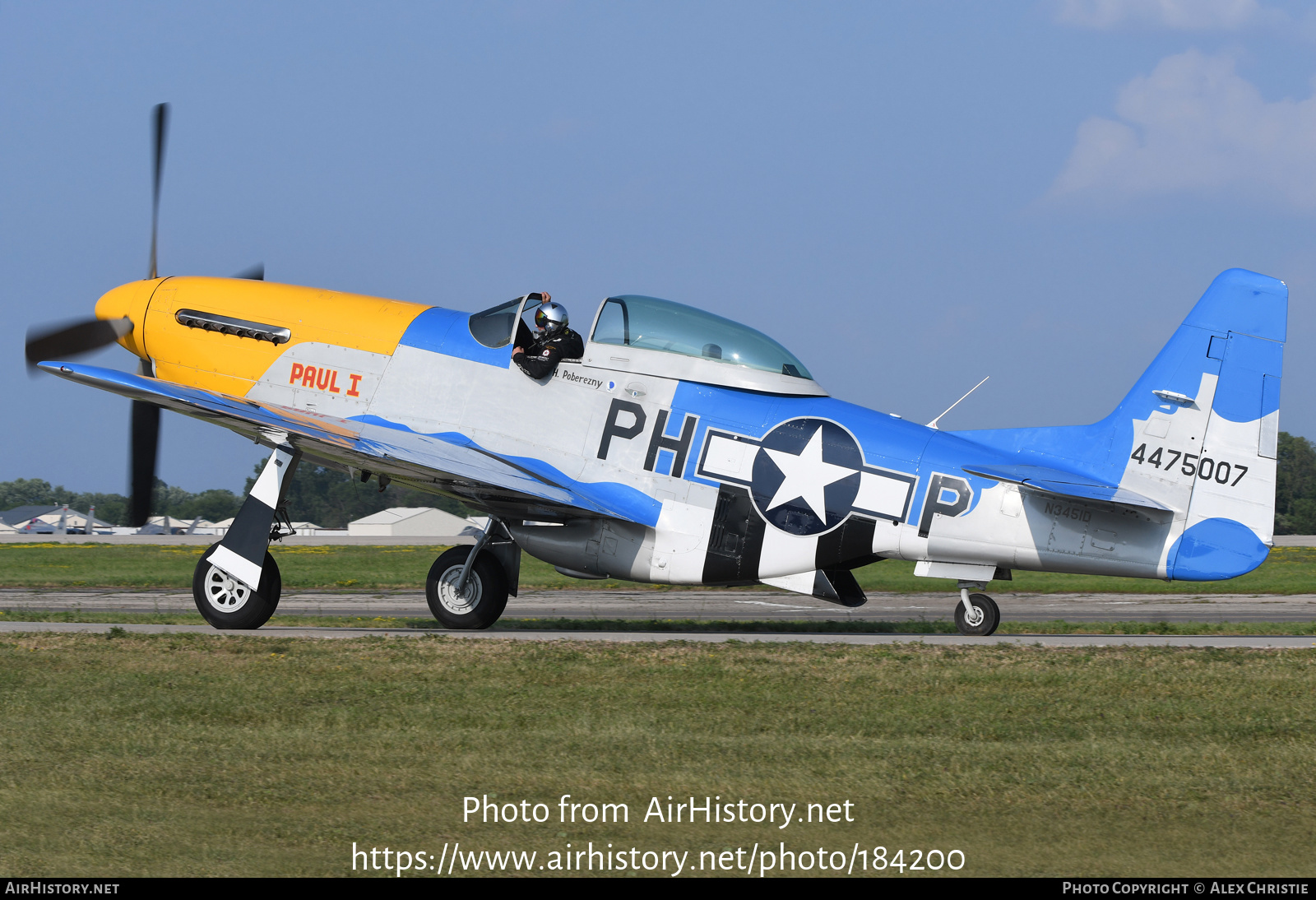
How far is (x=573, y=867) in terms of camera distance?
520 cm

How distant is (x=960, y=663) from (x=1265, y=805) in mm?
4202

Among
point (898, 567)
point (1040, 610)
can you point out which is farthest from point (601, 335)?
point (898, 567)

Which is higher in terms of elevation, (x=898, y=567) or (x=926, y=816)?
(x=926, y=816)

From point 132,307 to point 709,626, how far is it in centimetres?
819

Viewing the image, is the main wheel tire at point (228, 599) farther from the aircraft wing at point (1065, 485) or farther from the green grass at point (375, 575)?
the green grass at point (375, 575)

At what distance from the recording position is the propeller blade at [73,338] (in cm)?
1462

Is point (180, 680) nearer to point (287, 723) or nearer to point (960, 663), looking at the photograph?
point (287, 723)

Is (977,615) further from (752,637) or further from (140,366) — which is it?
(140,366)

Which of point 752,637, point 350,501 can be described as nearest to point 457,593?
point 752,637

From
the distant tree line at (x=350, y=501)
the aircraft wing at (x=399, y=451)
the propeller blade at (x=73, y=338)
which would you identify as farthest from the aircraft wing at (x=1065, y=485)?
the distant tree line at (x=350, y=501)

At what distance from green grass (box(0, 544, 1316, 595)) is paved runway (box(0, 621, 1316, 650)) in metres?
7.89

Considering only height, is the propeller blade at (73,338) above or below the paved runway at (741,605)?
above

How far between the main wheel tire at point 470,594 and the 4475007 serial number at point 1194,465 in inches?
270

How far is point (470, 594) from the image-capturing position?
1314cm
